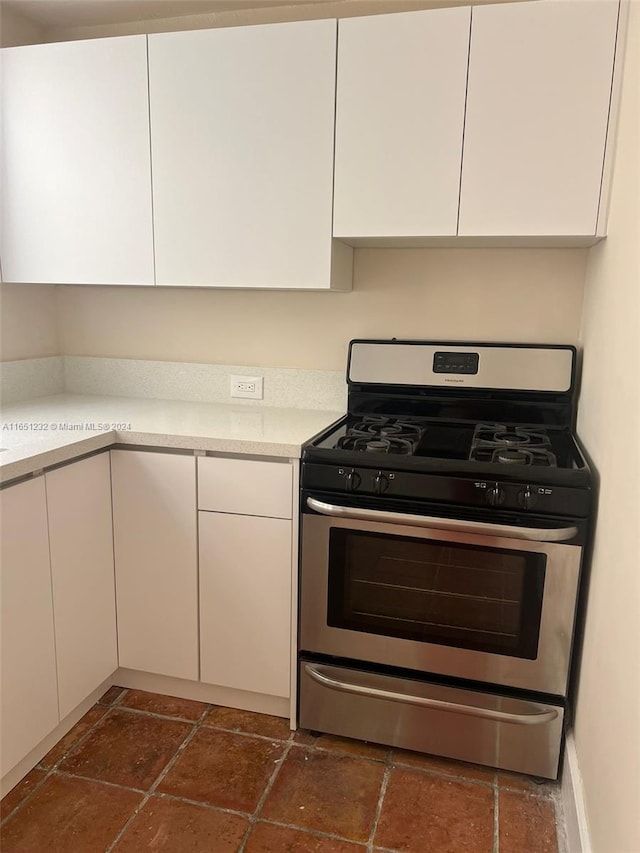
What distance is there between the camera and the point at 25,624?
1.62 m

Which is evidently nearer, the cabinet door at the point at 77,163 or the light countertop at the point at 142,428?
the light countertop at the point at 142,428

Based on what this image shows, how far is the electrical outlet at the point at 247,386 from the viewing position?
2.37 metres

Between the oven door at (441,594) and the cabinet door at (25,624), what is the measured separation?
2.33ft

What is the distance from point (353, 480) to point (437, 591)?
385mm

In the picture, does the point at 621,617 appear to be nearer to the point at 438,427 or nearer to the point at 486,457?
the point at 486,457

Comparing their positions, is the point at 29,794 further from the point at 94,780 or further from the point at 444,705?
the point at 444,705

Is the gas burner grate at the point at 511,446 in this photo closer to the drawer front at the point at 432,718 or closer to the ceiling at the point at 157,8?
the drawer front at the point at 432,718

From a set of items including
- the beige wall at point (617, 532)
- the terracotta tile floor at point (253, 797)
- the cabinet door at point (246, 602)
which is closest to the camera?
the beige wall at point (617, 532)

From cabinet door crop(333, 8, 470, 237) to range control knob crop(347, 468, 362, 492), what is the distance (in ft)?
2.38

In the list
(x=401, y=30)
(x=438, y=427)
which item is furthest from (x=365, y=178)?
(x=438, y=427)

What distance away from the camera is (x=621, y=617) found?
123cm

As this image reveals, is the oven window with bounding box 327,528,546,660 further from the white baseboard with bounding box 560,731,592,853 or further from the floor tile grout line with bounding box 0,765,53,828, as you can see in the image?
the floor tile grout line with bounding box 0,765,53,828

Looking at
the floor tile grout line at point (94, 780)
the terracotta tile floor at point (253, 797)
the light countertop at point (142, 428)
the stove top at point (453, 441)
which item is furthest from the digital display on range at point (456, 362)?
the floor tile grout line at point (94, 780)

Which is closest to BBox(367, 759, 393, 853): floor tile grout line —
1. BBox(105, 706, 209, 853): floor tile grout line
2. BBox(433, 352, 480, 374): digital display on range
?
BBox(105, 706, 209, 853): floor tile grout line
